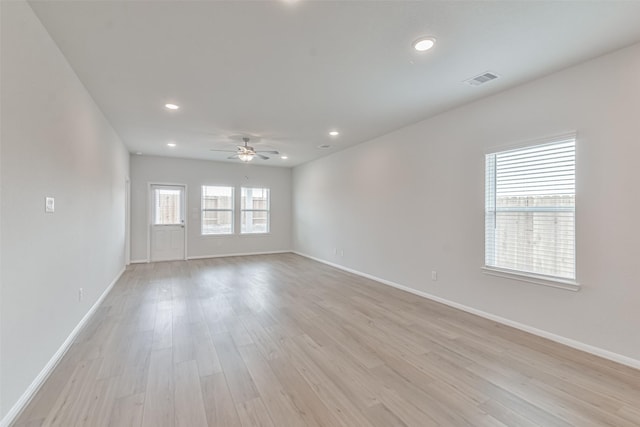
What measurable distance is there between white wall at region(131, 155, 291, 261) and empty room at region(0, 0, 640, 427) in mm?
2332

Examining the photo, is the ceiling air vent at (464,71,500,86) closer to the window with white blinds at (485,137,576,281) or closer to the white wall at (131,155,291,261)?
the window with white blinds at (485,137,576,281)

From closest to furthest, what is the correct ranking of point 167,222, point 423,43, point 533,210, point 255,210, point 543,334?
point 423,43, point 543,334, point 533,210, point 167,222, point 255,210

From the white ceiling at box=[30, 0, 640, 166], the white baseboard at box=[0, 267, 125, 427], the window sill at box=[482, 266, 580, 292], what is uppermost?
the white ceiling at box=[30, 0, 640, 166]

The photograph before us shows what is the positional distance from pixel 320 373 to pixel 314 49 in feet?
8.83

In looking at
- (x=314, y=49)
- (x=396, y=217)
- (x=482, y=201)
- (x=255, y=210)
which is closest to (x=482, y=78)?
(x=482, y=201)

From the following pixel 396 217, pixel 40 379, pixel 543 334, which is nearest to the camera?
pixel 40 379

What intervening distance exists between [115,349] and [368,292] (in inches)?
128

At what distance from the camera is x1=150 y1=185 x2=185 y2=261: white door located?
6969 mm

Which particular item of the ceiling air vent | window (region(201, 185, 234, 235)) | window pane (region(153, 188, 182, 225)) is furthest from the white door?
the ceiling air vent

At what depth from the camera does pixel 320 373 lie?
220 cm

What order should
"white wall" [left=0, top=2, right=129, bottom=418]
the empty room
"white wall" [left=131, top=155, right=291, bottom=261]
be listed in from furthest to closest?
"white wall" [left=131, top=155, right=291, bottom=261] < the empty room < "white wall" [left=0, top=2, right=129, bottom=418]

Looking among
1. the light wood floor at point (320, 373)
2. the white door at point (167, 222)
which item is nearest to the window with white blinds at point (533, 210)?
the light wood floor at point (320, 373)

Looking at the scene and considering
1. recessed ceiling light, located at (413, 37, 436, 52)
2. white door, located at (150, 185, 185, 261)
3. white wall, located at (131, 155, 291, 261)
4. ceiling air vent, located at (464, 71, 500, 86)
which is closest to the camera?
recessed ceiling light, located at (413, 37, 436, 52)

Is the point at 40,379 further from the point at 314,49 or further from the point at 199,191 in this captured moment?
the point at 199,191
